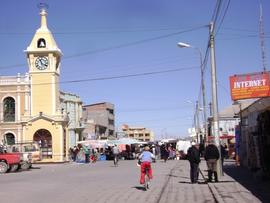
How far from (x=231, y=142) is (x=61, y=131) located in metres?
18.9

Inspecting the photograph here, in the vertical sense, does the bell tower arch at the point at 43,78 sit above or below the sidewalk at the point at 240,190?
above

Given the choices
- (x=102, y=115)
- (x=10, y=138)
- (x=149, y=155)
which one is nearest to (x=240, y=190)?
(x=149, y=155)

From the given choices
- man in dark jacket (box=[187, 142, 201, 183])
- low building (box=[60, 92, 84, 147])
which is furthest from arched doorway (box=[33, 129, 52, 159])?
man in dark jacket (box=[187, 142, 201, 183])

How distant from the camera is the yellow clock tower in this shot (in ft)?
195

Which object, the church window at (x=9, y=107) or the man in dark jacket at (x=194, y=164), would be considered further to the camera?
the church window at (x=9, y=107)

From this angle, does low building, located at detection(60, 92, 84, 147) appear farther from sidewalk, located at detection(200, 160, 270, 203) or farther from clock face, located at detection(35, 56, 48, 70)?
sidewalk, located at detection(200, 160, 270, 203)

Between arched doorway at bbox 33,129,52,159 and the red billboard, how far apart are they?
37.6 metres

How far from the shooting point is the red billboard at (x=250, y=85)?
2366 centimetres

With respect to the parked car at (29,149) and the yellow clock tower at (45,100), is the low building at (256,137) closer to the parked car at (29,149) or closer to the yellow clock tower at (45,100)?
the parked car at (29,149)

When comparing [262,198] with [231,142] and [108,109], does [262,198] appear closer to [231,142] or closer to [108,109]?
[231,142]

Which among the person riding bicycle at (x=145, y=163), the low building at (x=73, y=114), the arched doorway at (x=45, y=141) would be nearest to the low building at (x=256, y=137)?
the person riding bicycle at (x=145, y=163)

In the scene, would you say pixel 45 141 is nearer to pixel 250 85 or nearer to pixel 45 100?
pixel 45 100

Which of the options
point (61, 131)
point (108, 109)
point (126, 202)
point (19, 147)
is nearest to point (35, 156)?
point (19, 147)

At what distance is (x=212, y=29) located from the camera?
26.6 metres
